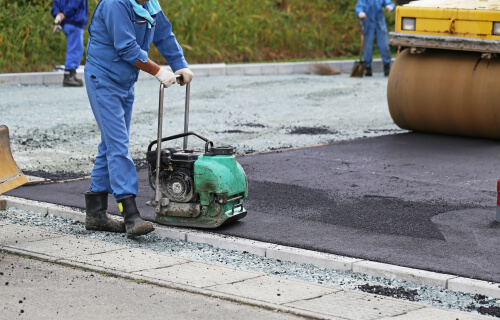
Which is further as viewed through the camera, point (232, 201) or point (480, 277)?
point (232, 201)

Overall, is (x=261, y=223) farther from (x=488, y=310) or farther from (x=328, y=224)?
(x=488, y=310)

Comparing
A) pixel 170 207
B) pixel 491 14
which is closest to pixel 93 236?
pixel 170 207

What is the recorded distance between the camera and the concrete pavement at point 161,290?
14.5ft

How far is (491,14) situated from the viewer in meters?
9.49

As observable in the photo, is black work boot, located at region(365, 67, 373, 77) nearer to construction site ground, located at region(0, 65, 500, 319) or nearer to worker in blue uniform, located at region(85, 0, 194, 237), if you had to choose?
construction site ground, located at region(0, 65, 500, 319)

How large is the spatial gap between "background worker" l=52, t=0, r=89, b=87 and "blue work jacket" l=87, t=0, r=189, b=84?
334 inches

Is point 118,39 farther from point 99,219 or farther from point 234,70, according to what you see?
point 234,70

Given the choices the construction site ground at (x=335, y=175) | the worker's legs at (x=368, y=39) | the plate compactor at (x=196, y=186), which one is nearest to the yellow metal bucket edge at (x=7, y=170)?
the construction site ground at (x=335, y=175)

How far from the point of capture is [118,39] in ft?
19.0

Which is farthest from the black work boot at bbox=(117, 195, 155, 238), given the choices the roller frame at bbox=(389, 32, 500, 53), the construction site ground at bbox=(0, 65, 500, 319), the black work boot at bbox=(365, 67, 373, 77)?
the black work boot at bbox=(365, 67, 373, 77)

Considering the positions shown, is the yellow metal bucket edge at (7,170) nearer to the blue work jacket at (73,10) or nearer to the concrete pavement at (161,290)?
the concrete pavement at (161,290)

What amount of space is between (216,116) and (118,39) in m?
6.08

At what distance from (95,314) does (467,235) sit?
8.90 ft

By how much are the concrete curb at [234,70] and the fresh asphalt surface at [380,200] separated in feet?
22.0
